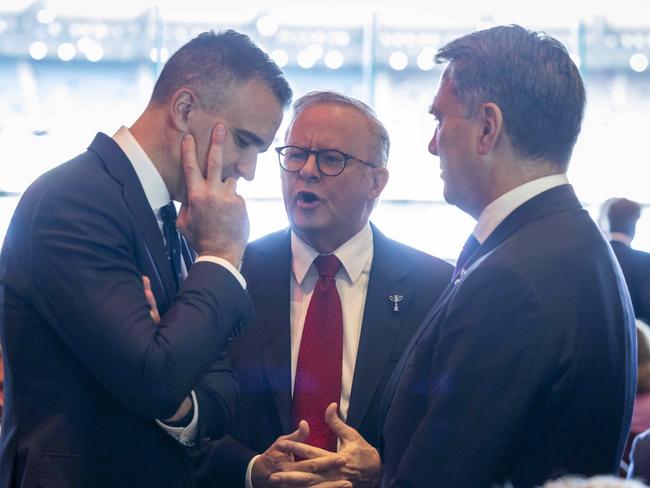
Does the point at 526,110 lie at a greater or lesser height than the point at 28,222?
greater

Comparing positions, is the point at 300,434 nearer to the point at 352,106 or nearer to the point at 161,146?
the point at 161,146

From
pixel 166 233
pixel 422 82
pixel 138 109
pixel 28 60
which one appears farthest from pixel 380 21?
pixel 166 233

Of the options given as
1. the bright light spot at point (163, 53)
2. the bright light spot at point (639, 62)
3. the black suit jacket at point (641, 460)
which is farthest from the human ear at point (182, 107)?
the bright light spot at point (639, 62)

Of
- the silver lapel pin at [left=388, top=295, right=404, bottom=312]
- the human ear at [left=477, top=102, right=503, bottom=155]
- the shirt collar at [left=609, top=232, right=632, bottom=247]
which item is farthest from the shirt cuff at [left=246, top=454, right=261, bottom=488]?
the shirt collar at [left=609, top=232, right=632, bottom=247]

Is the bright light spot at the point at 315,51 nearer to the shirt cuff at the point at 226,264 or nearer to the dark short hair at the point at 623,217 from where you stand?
the dark short hair at the point at 623,217

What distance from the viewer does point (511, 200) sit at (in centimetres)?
183

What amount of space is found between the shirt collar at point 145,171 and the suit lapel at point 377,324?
0.82 metres

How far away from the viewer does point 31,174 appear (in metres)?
7.14

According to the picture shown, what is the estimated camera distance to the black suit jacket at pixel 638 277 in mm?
4510

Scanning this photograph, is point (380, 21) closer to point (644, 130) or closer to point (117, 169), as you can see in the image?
point (644, 130)

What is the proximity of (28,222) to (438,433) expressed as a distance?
0.82 m

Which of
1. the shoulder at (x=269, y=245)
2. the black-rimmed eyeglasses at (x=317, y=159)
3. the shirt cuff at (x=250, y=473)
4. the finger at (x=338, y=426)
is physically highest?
the black-rimmed eyeglasses at (x=317, y=159)

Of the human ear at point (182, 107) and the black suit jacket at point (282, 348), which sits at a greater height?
the human ear at point (182, 107)

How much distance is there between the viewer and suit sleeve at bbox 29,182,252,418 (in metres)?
1.68
